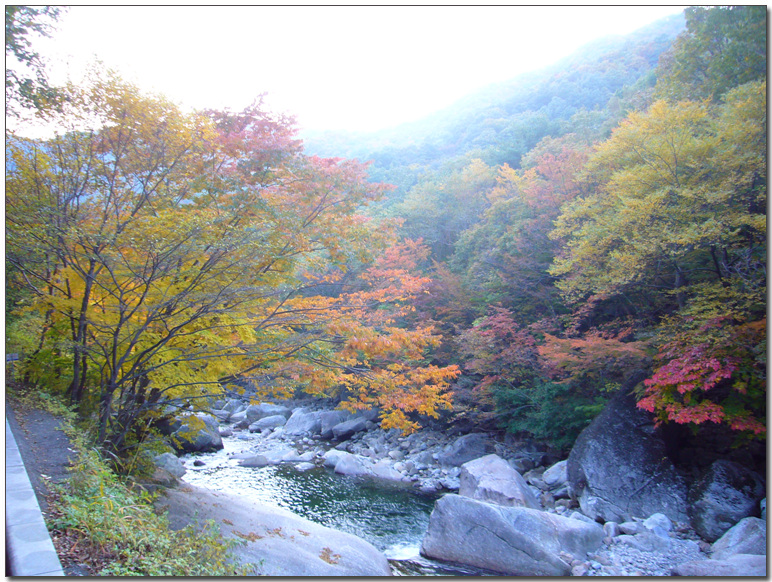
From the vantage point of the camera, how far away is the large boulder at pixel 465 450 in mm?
12617

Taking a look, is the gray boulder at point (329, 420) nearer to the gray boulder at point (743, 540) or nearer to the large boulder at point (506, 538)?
the large boulder at point (506, 538)

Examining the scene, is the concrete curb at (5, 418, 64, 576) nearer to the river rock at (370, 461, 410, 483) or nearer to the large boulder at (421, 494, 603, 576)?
the large boulder at (421, 494, 603, 576)

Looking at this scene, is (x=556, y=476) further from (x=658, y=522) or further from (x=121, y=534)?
(x=121, y=534)

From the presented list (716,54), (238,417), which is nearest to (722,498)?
(716,54)

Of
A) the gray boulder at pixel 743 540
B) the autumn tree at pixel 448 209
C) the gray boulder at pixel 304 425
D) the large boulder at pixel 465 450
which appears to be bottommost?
the large boulder at pixel 465 450

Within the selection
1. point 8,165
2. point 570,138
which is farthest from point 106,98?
point 570,138

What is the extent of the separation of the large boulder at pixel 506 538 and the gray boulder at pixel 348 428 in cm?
850

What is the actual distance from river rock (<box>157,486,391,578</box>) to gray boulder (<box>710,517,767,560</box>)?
17.3 feet

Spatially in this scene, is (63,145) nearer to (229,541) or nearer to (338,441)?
(229,541)

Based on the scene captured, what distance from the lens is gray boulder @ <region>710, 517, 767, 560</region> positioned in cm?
611

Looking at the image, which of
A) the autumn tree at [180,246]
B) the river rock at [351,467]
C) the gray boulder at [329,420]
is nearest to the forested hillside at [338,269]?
the autumn tree at [180,246]

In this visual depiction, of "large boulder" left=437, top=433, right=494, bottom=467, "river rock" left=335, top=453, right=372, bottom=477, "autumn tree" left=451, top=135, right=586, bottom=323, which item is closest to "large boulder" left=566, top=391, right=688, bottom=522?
"large boulder" left=437, top=433, right=494, bottom=467

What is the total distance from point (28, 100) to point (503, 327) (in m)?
11.1

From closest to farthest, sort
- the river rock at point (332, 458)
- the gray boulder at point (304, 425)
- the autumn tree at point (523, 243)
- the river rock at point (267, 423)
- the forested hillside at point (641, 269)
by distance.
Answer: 1. the forested hillside at point (641, 269)
2. the river rock at point (332, 458)
3. the autumn tree at point (523, 243)
4. the gray boulder at point (304, 425)
5. the river rock at point (267, 423)
